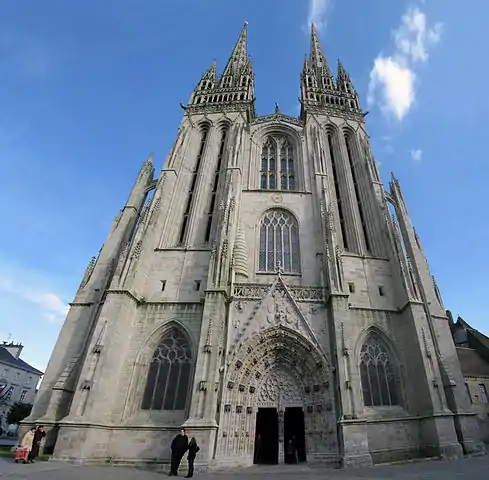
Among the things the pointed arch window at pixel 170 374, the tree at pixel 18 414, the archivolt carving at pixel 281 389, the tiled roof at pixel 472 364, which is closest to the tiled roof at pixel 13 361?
the tree at pixel 18 414

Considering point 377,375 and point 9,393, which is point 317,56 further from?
point 9,393

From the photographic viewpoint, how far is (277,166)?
74.5 feet

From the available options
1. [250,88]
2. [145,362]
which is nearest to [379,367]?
[145,362]

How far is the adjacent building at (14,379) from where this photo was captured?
33.9m

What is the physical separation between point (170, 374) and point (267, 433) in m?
5.11

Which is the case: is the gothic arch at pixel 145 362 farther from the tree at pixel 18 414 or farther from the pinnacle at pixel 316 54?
the pinnacle at pixel 316 54

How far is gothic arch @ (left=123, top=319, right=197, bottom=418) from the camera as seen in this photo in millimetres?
12898

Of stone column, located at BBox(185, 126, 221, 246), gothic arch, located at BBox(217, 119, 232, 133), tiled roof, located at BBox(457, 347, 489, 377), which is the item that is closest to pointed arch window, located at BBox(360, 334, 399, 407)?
stone column, located at BBox(185, 126, 221, 246)

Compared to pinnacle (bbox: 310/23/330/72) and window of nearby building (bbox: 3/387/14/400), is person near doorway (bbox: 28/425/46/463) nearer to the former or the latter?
window of nearby building (bbox: 3/387/14/400)

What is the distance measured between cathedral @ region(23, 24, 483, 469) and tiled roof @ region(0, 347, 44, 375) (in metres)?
29.8

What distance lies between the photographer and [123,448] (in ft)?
38.5

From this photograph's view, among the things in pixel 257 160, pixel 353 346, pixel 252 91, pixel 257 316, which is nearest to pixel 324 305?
pixel 353 346

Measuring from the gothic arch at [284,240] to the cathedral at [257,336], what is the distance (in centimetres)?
10

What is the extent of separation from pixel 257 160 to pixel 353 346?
47.5ft
